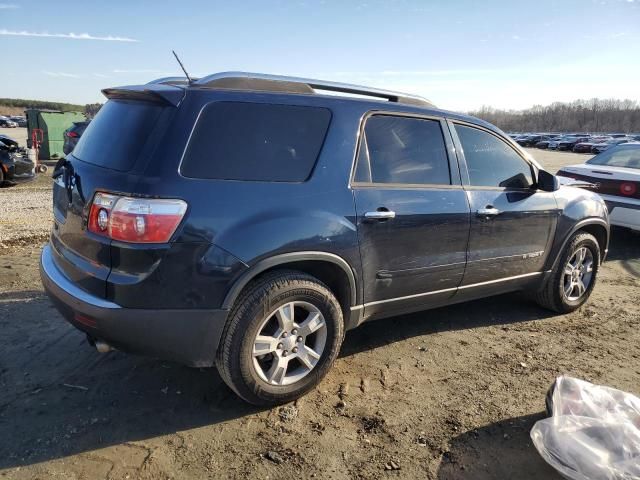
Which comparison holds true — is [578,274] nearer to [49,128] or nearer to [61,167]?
[61,167]

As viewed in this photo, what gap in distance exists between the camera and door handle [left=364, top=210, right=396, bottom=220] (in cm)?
322

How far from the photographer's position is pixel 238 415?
302 cm

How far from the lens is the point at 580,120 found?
116 m

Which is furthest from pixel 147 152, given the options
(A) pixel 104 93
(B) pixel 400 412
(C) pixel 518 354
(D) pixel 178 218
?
(C) pixel 518 354

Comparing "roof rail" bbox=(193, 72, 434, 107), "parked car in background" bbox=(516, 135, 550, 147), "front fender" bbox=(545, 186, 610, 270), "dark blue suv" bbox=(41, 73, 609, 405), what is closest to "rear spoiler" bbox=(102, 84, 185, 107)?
"dark blue suv" bbox=(41, 73, 609, 405)

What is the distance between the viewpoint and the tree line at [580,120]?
105125 millimetres

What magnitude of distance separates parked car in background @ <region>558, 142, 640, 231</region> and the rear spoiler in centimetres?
656

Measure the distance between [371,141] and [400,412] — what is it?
5.72 feet

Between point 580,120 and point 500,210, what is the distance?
12887cm

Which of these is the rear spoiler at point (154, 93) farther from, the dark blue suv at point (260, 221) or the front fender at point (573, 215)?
the front fender at point (573, 215)

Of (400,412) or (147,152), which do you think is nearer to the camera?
(147,152)

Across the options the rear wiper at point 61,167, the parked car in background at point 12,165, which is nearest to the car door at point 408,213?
the rear wiper at point 61,167

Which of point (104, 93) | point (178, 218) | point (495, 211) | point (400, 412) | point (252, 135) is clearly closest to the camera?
point (178, 218)

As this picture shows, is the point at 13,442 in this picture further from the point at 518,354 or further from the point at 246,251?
the point at 518,354
